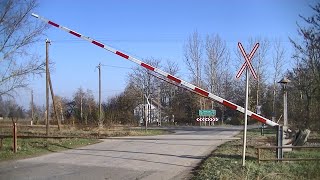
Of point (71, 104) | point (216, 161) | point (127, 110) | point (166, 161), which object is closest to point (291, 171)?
point (216, 161)

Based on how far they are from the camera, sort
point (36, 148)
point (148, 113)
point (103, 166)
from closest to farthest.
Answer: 1. point (103, 166)
2. point (36, 148)
3. point (148, 113)

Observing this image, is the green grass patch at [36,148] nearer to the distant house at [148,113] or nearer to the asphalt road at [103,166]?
the asphalt road at [103,166]

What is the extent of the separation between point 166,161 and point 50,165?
14.0 feet

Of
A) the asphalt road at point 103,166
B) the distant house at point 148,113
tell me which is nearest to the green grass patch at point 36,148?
the asphalt road at point 103,166

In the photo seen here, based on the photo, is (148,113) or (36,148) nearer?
(36,148)

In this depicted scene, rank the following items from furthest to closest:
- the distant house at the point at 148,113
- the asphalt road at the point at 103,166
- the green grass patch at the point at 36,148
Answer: the distant house at the point at 148,113 < the green grass patch at the point at 36,148 < the asphalt road at the point at 103,166

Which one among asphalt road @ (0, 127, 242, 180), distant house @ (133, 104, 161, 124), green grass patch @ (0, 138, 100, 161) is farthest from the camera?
distant house @ (133, 104, 161, 124)

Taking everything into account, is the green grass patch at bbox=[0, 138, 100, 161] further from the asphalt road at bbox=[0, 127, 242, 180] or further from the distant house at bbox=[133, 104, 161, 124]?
the distant house at bbox=[133, 104, 161, 124]

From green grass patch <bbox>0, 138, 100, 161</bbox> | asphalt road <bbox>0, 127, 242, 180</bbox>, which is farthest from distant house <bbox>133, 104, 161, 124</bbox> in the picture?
asphalt road <bbox>0, 127, 242, 180</bbox>

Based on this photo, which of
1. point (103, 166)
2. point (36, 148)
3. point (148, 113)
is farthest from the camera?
point (148, 113)

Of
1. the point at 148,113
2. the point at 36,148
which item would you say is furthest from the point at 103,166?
the point at 148,113

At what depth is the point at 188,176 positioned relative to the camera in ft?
42.1

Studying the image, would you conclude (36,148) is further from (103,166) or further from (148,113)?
(148,113)

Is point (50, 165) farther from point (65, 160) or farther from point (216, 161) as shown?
point (216, 161)
